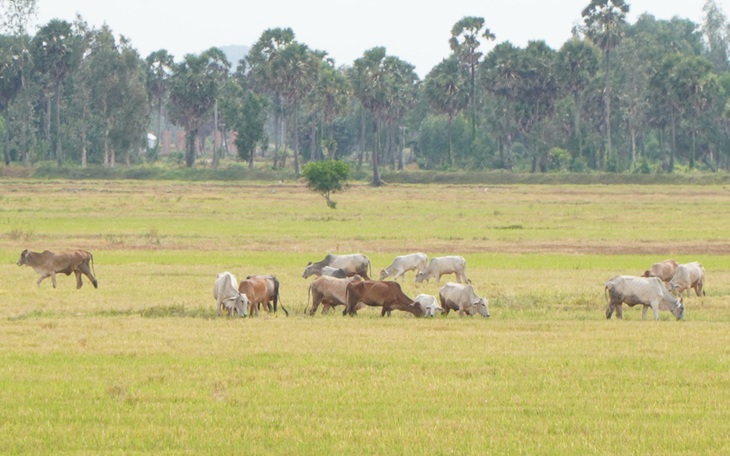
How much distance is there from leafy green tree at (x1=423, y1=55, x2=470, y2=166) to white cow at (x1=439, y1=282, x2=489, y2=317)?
3629 inches

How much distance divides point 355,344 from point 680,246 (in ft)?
91.8

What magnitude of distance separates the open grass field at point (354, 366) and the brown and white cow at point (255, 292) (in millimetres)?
626

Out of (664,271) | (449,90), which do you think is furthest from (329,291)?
(449,90)

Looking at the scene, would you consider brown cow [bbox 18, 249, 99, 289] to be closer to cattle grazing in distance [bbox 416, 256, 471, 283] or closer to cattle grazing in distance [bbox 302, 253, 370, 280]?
cattle grazing in distance [bbox 302, 253, 370, 280]

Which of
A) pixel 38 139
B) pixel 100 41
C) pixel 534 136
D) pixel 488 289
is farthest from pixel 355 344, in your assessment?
pixel 38 139

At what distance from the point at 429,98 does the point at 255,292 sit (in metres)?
94.9

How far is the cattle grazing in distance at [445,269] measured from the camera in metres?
32.0

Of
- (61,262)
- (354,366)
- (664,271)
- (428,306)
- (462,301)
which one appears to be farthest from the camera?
(61,262)

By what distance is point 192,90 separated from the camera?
125 m

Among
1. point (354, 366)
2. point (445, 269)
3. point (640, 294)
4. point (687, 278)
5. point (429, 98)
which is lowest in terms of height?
point (445, 269)

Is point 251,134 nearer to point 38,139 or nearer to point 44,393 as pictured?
point 38,139

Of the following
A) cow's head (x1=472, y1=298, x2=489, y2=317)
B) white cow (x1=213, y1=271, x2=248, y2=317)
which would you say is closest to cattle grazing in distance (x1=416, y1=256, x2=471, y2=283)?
cow's head (x1=472, y1=298, x2=489, y2=317)

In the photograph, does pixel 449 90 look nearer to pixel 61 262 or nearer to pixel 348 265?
pixel 348 265

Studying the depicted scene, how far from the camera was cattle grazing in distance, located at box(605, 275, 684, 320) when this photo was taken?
76.5 ft
